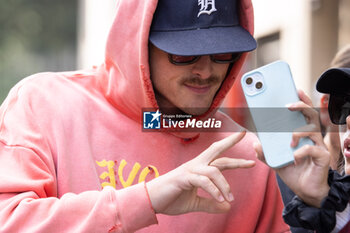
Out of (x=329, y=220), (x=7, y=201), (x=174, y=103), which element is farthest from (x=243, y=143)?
(x=7, y=201)

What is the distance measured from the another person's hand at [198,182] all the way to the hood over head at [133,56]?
20.6 inches

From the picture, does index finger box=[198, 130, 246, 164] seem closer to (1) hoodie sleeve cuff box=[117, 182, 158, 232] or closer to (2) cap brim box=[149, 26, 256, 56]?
(1) hoodie sleeve cuff box=[117, 182, 158, 232]

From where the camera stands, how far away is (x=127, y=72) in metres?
2.52

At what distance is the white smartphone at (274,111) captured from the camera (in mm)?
2025

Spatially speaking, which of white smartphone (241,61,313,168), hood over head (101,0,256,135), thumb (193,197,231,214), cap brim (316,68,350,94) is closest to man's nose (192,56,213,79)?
hood over head (101,0,256,135)

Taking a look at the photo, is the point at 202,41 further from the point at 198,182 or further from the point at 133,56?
the point at 198,182

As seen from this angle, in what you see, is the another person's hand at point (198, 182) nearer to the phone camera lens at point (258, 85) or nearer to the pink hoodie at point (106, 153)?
the pink hoodie at point (106, 153)

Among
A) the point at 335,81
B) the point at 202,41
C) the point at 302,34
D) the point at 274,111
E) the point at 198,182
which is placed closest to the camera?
the point at 198,182

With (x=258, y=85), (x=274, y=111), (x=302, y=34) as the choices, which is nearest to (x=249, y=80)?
(x=258, y=85)

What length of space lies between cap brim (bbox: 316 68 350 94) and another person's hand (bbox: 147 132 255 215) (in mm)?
427

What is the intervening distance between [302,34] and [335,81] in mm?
5817

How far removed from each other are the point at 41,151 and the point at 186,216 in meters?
0.64

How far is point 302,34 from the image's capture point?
789cm

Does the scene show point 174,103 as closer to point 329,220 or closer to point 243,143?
point 243,143
